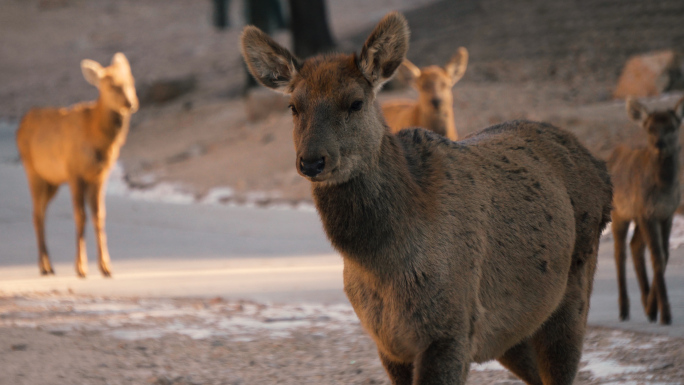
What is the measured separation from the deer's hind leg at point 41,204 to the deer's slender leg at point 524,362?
6365mm

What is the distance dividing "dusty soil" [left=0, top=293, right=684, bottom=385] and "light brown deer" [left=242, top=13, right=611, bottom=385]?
4.29ft

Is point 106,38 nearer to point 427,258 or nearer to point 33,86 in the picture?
point 33,86

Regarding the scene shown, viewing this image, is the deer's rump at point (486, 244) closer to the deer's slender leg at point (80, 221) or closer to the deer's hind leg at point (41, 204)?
the deer's slender leg at point (80, 221)

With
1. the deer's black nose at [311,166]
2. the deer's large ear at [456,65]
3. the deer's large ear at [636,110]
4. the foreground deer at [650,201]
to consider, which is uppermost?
the deer's large ear at [456,65]

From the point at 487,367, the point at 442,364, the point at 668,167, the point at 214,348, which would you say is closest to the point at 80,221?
the point at 214,348

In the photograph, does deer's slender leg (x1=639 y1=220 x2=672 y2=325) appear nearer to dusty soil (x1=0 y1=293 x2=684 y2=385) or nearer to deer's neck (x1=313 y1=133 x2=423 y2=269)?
dusty soil (x1=0 y1=293 x2=684 y2=385)

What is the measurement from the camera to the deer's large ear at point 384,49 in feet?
12.8

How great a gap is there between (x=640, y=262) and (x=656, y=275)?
1.41 feet

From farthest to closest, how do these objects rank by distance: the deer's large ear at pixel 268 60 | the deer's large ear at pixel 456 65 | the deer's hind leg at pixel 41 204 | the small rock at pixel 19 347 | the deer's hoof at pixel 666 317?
1. the deer's large ear at pixel 456 65
2. the deer's hind leg at pixel 41 204
3. the deer's hoof at pixel 666 317
4. the small rock at pixel 19 347
5. the deer's large ear at pixel 268 60

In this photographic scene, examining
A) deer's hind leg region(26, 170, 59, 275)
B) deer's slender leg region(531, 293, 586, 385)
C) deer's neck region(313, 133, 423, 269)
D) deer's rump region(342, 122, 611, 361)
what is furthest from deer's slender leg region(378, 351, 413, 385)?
deer's hind leg region(26, 170, 59, 275)

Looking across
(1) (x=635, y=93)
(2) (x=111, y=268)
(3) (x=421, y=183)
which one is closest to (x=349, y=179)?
(3) (x=421, y=183)

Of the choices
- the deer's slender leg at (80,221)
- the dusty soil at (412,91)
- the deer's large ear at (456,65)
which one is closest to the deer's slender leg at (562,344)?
the deer's slender leg at (80,221)

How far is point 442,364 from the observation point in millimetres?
3613

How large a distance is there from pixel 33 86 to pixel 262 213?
20.1 metres
